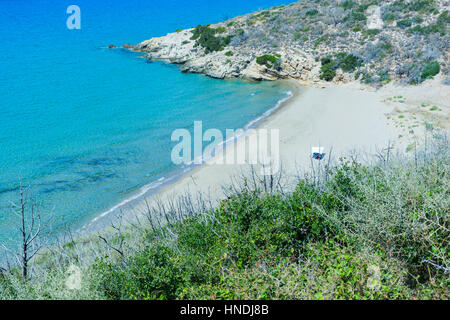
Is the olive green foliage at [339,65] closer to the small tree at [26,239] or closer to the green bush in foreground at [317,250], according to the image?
the green bush in foreground at [317,250]

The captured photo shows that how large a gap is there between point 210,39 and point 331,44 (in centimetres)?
1919

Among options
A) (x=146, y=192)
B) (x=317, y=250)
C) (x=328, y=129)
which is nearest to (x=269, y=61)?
(x=328, y=129)

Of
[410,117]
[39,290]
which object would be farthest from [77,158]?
[410,117]

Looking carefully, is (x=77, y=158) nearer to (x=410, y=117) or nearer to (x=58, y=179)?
(x=58, y=179)

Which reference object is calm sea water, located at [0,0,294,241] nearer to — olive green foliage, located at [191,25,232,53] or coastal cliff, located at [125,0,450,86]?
coastal cliff, located at [125,0,450,86]

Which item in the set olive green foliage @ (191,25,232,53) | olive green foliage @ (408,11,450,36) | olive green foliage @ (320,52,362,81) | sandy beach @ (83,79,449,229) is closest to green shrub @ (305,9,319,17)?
olive green foliage @ (191,25,232,53)

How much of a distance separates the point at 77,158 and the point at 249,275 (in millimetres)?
19327

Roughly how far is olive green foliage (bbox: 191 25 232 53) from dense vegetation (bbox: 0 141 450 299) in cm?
4253

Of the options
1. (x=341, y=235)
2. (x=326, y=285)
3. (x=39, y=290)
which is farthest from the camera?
(x=341, y=235)

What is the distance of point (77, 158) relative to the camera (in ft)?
72.3

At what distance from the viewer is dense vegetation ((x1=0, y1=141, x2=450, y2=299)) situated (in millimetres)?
5797

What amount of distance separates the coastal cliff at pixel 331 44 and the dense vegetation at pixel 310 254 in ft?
87.5

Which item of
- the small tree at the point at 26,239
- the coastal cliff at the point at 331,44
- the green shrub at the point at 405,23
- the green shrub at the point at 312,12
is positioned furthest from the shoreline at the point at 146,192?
the green shrub at the point at 312,12

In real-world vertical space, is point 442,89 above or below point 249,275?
above
